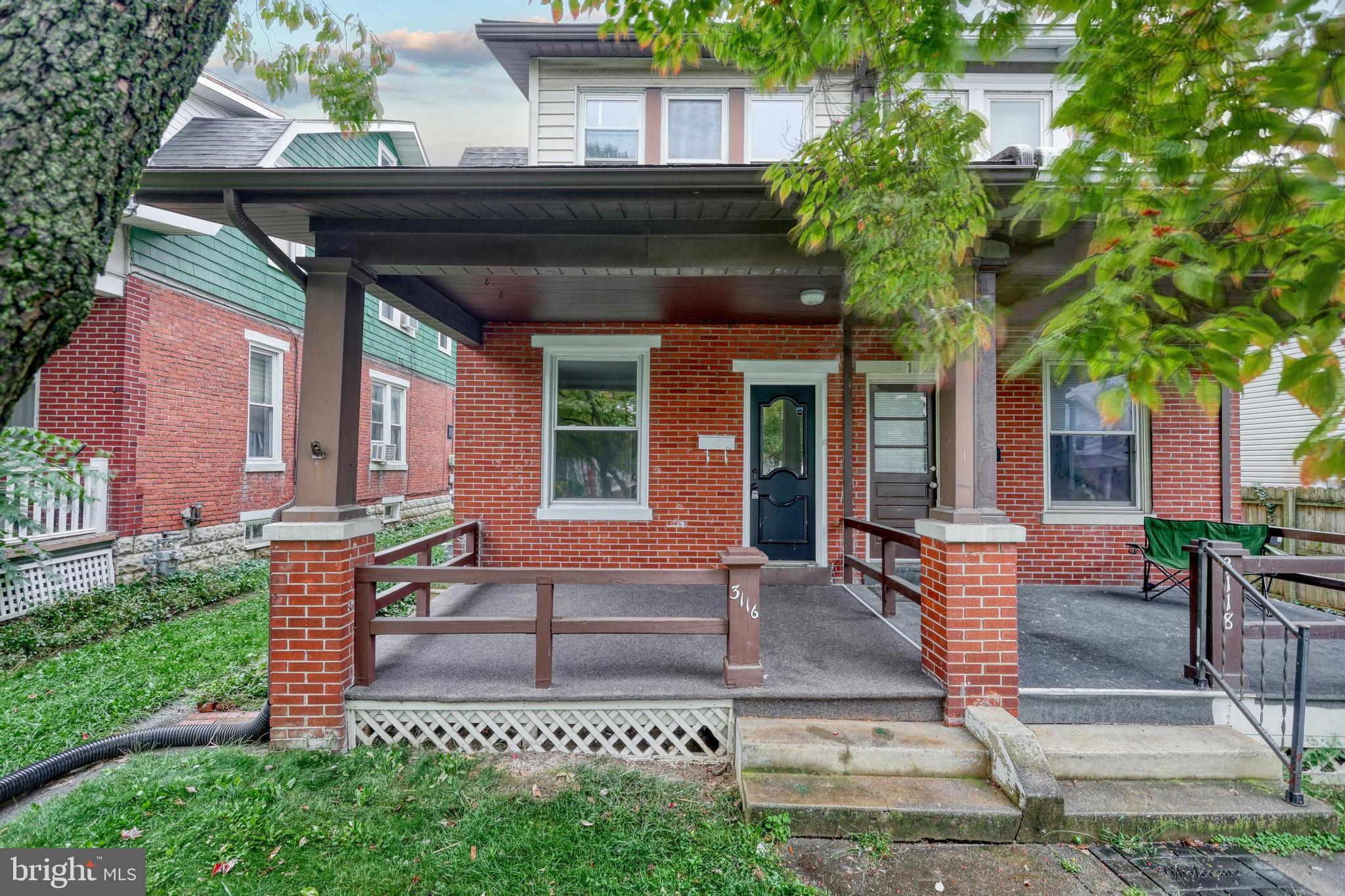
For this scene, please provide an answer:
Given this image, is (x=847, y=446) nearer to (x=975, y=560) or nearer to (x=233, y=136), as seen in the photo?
(x=975, y=560)

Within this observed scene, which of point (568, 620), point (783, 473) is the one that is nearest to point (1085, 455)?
point (783, 473)

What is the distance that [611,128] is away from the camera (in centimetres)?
725

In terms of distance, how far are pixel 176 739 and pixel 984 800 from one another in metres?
4.28

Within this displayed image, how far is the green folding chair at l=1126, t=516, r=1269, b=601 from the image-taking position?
16.3 ft

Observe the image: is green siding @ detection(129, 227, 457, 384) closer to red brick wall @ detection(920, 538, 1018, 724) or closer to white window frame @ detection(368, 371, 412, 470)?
white window frame @ detection(368, 371, 412, 470)

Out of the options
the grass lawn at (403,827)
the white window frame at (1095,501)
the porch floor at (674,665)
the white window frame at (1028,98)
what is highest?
the white window frame at (1028,98)

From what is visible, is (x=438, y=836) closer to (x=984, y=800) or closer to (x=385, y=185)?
(x=984, y=800)

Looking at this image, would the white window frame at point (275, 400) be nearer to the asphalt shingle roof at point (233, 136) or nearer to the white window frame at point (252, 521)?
the white window frame at point (252, 521)

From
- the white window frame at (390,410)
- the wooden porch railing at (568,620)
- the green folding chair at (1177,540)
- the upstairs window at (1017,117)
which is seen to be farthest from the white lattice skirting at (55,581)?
the upstairs window at (1017,117)

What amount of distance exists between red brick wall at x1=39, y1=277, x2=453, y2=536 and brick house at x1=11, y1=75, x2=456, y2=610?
0.6 inches

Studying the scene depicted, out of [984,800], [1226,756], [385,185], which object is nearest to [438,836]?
[984,800]

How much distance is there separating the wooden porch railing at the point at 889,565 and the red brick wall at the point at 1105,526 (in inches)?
77.0

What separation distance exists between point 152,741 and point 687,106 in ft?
25.5

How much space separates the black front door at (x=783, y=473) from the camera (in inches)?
238
